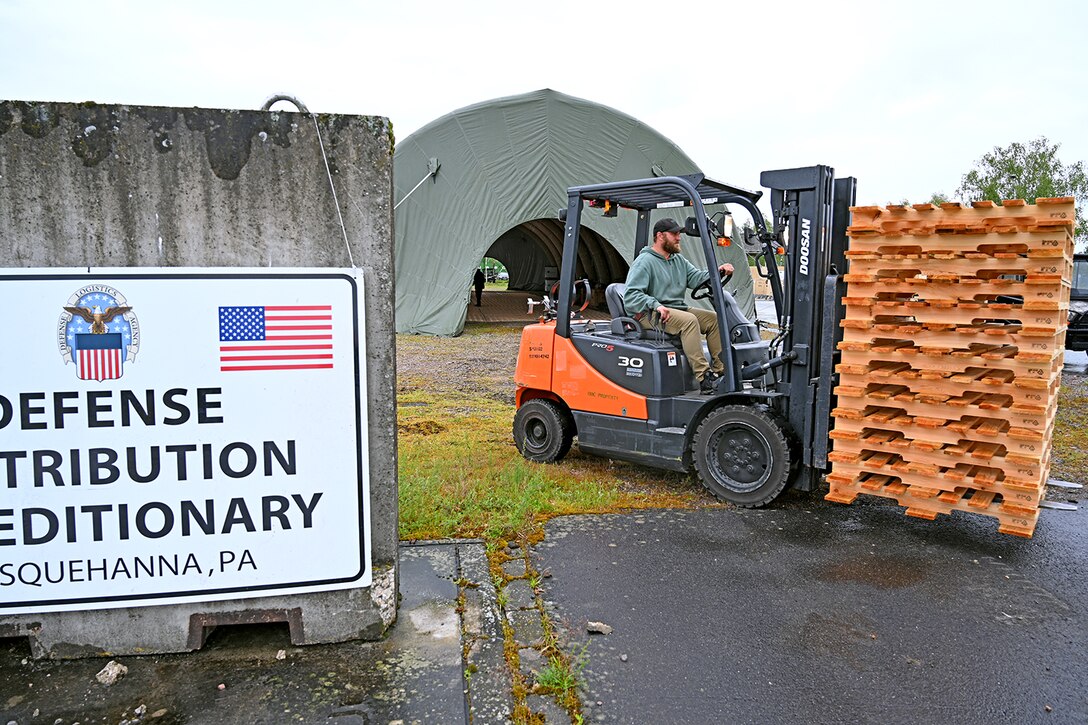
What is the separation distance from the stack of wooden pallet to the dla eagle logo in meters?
4.19

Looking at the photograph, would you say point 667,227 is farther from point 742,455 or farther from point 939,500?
point 939,500

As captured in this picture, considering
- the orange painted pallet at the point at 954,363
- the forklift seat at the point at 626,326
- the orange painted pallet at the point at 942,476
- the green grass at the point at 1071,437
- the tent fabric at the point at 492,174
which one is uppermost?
the tent fabric at the point at 492,174

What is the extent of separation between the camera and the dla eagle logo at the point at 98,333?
306 cm

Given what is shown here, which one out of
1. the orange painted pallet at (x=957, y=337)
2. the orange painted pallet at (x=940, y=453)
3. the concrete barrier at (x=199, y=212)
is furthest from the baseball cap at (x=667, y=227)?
the concrete barrier at (x=199, y=212)

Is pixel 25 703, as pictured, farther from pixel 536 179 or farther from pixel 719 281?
pixel 536 179

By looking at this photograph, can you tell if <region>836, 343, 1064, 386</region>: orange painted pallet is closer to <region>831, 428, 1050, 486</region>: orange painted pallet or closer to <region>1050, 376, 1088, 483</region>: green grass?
<region>831, 428, 1050, 486</region>: orange painted pallet

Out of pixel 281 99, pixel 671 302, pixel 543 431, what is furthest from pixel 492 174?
pixel 281 99

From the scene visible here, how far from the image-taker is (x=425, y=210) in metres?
18.6

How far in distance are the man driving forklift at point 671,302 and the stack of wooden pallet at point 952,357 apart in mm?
1323

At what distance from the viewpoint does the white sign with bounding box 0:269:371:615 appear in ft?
10.1

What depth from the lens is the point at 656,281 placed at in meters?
6.35

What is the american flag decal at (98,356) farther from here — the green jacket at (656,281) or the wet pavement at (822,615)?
the green jacket at (656,281)

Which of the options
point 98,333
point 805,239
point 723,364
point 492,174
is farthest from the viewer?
point 492,174

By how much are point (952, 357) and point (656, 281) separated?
2300 mm
